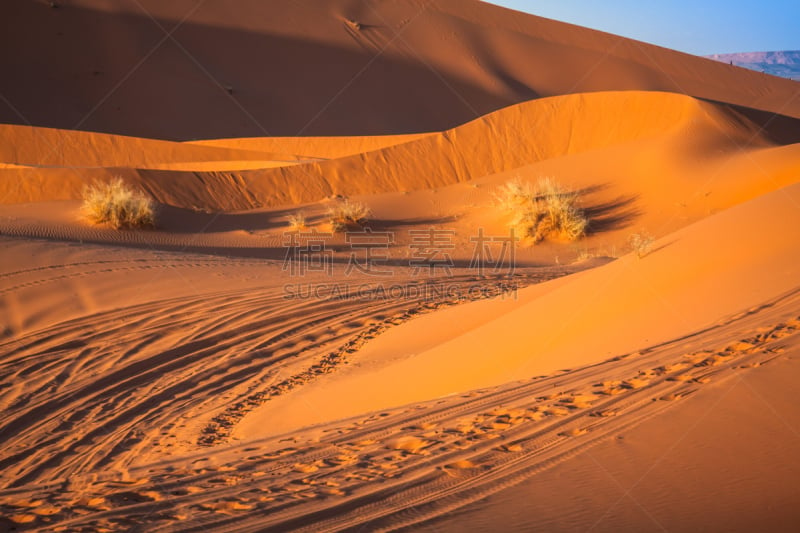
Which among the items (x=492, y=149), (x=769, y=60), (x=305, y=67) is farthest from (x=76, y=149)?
(x=769, y=60)

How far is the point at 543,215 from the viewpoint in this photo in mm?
14914

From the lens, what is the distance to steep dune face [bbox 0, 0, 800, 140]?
28.8 metres

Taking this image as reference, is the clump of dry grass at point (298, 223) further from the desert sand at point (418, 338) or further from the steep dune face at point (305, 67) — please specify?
the steep dune face at point (305, 67)

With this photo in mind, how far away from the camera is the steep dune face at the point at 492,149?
16203mm

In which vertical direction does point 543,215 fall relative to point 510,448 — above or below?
above

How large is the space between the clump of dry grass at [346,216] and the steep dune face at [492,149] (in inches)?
90.0

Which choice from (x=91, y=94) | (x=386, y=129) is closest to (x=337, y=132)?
(x=386, y=129)

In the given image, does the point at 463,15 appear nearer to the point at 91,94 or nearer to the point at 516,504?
the point at 91,94

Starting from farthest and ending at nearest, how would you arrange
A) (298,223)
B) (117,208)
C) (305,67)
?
1. (305,67)
2. (298,223)
3. (117,208)

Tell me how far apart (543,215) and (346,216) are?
15.7 feet

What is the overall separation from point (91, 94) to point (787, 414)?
3174 centimetres

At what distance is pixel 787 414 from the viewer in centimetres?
300

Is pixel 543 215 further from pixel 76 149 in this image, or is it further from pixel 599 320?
pixel 76 149

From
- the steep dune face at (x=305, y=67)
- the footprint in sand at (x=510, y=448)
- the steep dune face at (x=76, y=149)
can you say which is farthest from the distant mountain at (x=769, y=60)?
the footprint in sand at (x=510, y=448)
